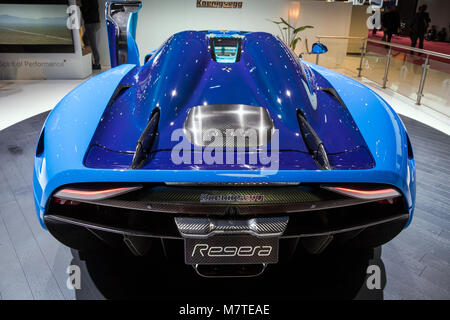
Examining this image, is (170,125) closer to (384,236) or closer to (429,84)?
(384,236)

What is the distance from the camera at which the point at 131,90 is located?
6.14 feet

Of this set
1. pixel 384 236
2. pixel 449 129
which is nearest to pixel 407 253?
pixel 384 236

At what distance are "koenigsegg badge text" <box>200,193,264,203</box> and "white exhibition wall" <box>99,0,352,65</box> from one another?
22.3 feet

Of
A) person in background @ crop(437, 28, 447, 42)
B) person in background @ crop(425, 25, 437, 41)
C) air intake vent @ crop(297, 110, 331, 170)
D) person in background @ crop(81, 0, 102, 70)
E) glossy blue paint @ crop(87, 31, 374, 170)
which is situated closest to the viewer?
air intake vent @ crop(297, 110, 331, 170)

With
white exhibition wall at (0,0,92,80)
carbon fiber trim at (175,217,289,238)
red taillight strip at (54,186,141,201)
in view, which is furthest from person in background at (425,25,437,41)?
red taillight strip at (54,186,141,201)

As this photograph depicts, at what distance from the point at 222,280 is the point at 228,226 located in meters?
0.59

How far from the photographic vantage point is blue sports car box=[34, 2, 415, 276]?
121 centimetres

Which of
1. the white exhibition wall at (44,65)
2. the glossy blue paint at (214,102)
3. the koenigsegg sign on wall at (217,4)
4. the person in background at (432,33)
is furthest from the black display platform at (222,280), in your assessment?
the person in background at (432,33)

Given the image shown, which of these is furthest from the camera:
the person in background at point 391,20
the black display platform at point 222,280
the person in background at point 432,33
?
the person in background at point 432,33

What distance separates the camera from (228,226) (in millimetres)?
1244

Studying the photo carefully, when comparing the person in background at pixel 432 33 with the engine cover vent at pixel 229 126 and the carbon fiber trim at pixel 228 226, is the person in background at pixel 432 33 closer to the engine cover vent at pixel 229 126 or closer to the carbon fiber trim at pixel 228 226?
the engine cover vent at pixel 229 126

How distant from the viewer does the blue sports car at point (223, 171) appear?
3.98 ft

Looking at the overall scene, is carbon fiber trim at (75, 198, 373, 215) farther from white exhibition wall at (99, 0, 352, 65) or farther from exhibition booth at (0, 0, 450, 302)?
white exhibition wall at (99, 0, 352, 65)

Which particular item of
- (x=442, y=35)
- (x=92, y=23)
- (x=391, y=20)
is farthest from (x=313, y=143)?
(x=442, y=35)
